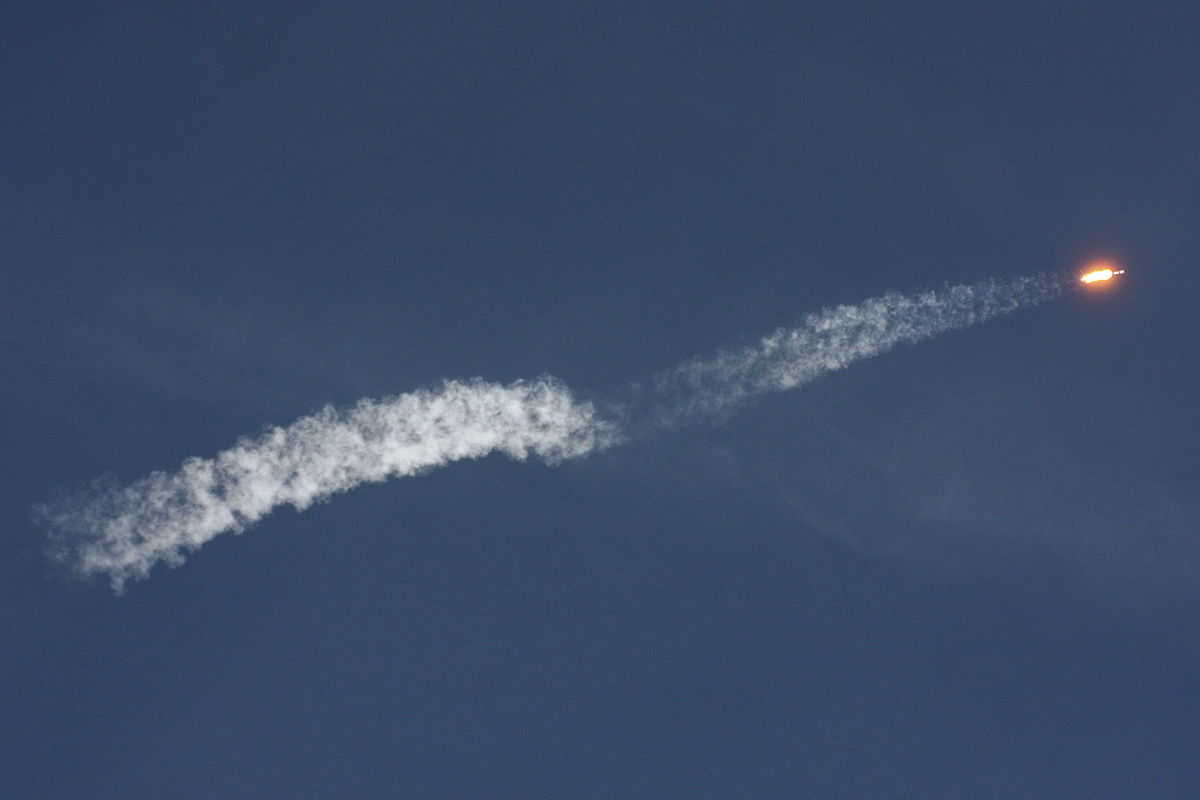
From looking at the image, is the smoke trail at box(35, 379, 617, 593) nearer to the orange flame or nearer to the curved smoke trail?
the curved smoke trail

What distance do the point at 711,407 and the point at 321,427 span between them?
98.5 feet

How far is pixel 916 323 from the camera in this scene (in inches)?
3964

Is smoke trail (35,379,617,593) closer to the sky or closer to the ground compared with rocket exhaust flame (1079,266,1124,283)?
closer to the ground

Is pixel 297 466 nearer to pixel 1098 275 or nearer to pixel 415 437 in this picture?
pixel 415 437

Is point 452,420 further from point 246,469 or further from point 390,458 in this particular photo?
point 246,469

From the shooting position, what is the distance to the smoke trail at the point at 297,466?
97562 mm

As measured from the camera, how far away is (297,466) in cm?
9800

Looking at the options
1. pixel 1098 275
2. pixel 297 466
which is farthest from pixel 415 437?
pixel 1098 275

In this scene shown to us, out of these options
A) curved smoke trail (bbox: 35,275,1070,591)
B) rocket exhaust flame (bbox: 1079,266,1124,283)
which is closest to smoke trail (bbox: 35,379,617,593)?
curved smoke trail (bbox: 35,275,1070,591)

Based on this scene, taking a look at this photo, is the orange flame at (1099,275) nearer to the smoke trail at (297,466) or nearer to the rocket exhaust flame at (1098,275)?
the rocket exhaust flame at (1098,275)

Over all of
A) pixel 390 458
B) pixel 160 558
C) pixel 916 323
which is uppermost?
pixel 916 323

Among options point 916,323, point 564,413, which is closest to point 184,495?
point 564,413

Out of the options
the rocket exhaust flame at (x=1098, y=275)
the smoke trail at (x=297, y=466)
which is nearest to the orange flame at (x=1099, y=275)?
the rocket exhaust flame at (x=1098, y=275)

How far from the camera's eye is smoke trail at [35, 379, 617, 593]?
97562 mm
